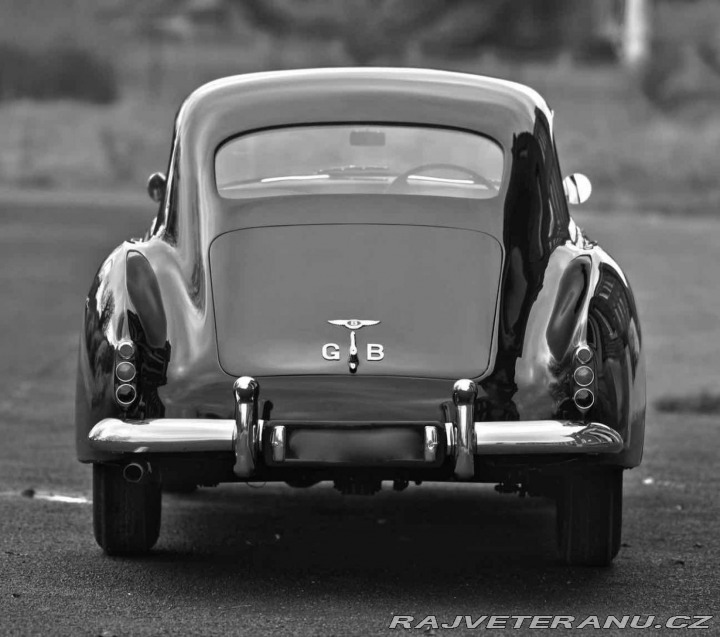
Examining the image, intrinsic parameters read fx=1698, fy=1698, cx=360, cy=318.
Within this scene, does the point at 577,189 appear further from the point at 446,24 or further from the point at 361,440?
the point at 446,24

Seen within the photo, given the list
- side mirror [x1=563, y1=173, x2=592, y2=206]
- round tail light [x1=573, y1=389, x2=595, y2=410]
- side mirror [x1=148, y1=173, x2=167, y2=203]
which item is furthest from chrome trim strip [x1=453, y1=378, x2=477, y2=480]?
side mirror [x1=148, y1=173, x2=167, y2=203]

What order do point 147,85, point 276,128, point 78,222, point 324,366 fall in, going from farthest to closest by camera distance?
point 147,85
point 78,222
point 276,128
point 324,366

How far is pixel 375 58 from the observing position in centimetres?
5109

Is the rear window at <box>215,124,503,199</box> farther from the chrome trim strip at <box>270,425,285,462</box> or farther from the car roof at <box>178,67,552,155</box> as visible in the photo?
the chrome trim strip at <box>270,425,285,462</box>

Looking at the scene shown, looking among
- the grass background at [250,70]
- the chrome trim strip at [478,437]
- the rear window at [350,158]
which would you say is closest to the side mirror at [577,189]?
the rear window at [350,158]

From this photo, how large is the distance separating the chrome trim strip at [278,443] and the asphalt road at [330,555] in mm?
479

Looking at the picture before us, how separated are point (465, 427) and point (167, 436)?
3.23 feet

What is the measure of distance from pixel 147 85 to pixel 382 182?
4412 centimetres

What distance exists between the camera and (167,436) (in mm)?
5609

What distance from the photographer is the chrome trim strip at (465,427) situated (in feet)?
18.1

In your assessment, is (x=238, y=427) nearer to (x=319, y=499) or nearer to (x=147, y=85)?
(x=319, y=499)

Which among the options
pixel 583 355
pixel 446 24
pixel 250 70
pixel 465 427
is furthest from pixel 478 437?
pixel 446 24

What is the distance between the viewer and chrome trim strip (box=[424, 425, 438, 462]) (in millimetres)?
5539

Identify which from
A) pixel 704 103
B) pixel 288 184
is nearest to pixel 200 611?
pixel 288 184
